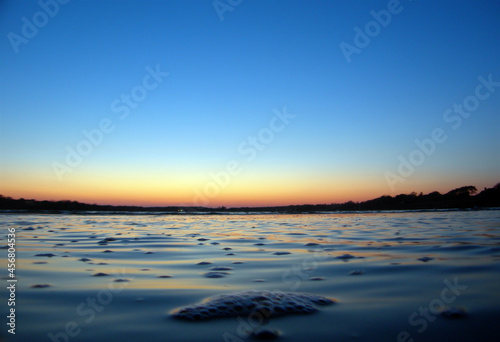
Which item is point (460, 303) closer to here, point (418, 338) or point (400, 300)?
point (400, 300)

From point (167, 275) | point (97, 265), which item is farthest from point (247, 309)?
point (97, 265)

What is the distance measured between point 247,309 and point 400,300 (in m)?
1.61
